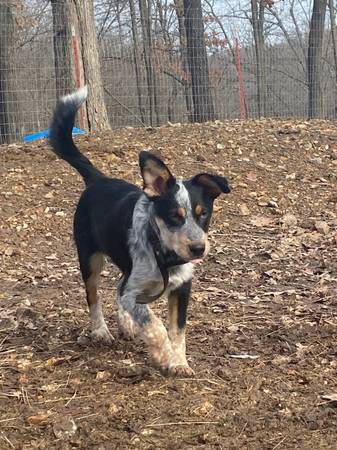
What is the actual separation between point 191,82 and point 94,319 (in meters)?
10.1

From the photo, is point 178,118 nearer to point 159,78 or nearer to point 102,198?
point 159,78

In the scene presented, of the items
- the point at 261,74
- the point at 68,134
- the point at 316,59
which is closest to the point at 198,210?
the point at 68,134

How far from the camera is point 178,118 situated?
15352 mm

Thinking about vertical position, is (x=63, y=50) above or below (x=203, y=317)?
above

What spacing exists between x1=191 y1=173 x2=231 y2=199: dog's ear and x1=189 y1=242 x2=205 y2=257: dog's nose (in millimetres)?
446

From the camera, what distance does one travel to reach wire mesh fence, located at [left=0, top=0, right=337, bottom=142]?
38.6 feet

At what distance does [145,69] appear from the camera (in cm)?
1459

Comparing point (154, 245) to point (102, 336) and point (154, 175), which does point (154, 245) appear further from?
point (102, 336)

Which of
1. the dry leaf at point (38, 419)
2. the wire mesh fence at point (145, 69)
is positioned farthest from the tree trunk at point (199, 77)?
the dry leaf at point (38, 419)

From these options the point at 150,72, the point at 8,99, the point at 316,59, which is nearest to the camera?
the point at 8,99

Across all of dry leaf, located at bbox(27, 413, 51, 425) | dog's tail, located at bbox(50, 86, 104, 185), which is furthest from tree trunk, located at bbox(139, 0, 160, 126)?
dry leaf, located at bbox(27, 413, 51, 425)

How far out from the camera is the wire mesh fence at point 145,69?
38.6 feet

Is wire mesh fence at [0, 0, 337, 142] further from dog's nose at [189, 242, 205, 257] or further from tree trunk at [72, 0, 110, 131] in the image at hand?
dog's nose at [189, 242, 205, 257]

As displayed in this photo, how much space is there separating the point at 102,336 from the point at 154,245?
37.5 inches
